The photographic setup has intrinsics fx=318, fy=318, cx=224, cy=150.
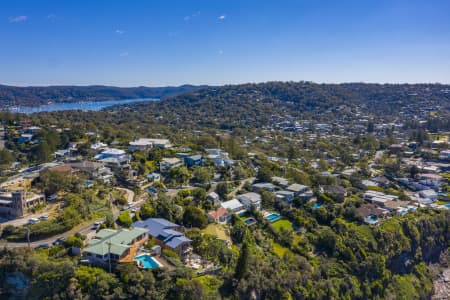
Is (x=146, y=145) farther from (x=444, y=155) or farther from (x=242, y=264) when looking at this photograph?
(x=444, y=155)

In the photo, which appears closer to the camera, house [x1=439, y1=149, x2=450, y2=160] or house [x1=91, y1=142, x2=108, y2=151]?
house [x1=91, y1=142, x2=108, y2=151]

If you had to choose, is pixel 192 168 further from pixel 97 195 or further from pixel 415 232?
pixel 415 232

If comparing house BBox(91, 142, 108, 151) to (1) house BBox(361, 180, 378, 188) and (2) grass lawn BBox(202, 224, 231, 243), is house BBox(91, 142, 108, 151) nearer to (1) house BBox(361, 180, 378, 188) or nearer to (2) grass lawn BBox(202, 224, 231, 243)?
(2) grass lawn BBox(202, 224, 231, 243)

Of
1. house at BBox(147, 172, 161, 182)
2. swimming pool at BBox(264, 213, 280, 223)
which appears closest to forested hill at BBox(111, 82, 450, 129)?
house at BBox(147, 172, 161, 182)

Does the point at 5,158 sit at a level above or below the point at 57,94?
below

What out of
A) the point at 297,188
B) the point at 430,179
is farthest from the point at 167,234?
the point at 430,179

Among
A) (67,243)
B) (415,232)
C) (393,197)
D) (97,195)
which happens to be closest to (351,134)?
(393,197)

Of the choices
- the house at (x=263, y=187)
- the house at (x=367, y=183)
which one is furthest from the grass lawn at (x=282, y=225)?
the house at (x=367, y=183)
